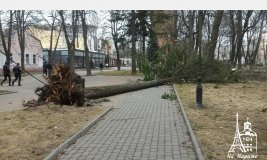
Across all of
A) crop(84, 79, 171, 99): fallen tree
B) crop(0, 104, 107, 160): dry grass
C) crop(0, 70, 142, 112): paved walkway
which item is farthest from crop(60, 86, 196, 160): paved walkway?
crop(0, 70, 142, 112): paved walkway

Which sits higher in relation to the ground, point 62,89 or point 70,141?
point 62,89

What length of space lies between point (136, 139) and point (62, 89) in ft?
21.8

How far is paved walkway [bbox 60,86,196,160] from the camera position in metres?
7.23

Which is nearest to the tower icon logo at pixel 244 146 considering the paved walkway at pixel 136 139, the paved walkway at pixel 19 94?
the paved walkway at pixel 136 139

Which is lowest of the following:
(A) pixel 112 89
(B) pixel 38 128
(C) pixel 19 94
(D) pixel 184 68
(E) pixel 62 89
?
(C) pixel 19 94

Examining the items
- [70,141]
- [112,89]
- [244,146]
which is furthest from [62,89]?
[244,146]

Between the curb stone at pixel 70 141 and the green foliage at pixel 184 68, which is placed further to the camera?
the green foliage at pixel 184 68

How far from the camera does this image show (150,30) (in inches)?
1918

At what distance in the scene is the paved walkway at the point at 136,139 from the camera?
7.23 meters

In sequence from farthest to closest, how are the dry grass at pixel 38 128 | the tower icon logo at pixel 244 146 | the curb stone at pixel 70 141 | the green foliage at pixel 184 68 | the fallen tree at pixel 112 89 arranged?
the green foliage at pixel 184 68, the fallen tree at pixel 112 89, the dry grass at pixel 38 128, the curb stone at pixel 70 141, the tower icon logo at pixel 244 146

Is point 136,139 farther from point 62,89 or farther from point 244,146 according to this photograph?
Result: point 62,89

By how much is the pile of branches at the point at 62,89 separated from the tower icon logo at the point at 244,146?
23.5 ft

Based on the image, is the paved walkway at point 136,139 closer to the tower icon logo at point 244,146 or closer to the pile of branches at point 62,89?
the tower icon logo at point 244,146

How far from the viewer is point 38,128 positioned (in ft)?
32.8
